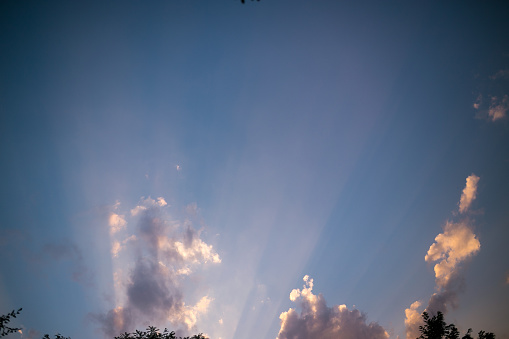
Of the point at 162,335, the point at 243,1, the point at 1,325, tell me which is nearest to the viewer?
the point at 243,1

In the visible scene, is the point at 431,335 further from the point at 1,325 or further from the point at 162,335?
the point at 1,325

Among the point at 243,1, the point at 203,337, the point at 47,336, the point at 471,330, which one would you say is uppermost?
the point at 243,1

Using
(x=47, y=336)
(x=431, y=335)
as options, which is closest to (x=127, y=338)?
(x=47, y=336)

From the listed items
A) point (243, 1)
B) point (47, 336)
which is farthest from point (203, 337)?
point (243, 1)

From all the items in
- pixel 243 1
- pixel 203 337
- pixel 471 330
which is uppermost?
pixel 243 1

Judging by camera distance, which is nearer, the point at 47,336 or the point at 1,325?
the point at 1,325

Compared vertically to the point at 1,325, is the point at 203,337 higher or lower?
lower

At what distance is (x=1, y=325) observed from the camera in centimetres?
2423

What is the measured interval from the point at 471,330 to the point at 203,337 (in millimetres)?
41550

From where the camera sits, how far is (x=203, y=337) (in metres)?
29.9

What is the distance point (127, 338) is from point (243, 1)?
147 feet

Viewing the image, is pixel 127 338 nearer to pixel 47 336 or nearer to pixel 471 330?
pixel 47 336

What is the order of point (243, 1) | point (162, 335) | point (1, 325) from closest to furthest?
point (243, 1) < point (1, 325) < point (162, 335)

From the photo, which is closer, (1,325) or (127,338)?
(1,325)
